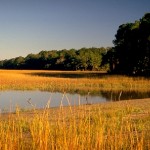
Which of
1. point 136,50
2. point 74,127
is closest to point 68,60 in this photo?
point 136,50

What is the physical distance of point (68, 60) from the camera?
118875 millimetres

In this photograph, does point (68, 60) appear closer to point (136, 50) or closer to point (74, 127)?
point (136, 50)

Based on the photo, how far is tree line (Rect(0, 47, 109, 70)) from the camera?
11012 centimetres

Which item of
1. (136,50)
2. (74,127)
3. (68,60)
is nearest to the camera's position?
(74,127)

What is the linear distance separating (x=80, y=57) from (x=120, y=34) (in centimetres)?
5006

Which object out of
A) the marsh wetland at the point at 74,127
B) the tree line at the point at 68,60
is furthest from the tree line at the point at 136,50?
the tree line at the point at 68,60

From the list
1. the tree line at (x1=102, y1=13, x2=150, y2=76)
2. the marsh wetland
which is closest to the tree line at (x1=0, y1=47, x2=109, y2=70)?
the tree line at (x1=102, y1=13, x2=150, y2=76)

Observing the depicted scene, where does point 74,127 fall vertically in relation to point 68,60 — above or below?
below

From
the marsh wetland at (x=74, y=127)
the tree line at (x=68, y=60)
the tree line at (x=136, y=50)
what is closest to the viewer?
the marsh wetland at (x=74, y=127)

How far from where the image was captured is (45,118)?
5.20m

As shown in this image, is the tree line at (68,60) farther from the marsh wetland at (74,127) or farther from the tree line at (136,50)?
the marsh wetland at (74,127)

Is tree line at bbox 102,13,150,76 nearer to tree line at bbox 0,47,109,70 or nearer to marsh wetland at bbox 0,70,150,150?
marsh wetland at bbox 0,70,150,150

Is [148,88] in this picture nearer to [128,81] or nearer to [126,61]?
[128,81]

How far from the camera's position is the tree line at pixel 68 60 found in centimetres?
11012
